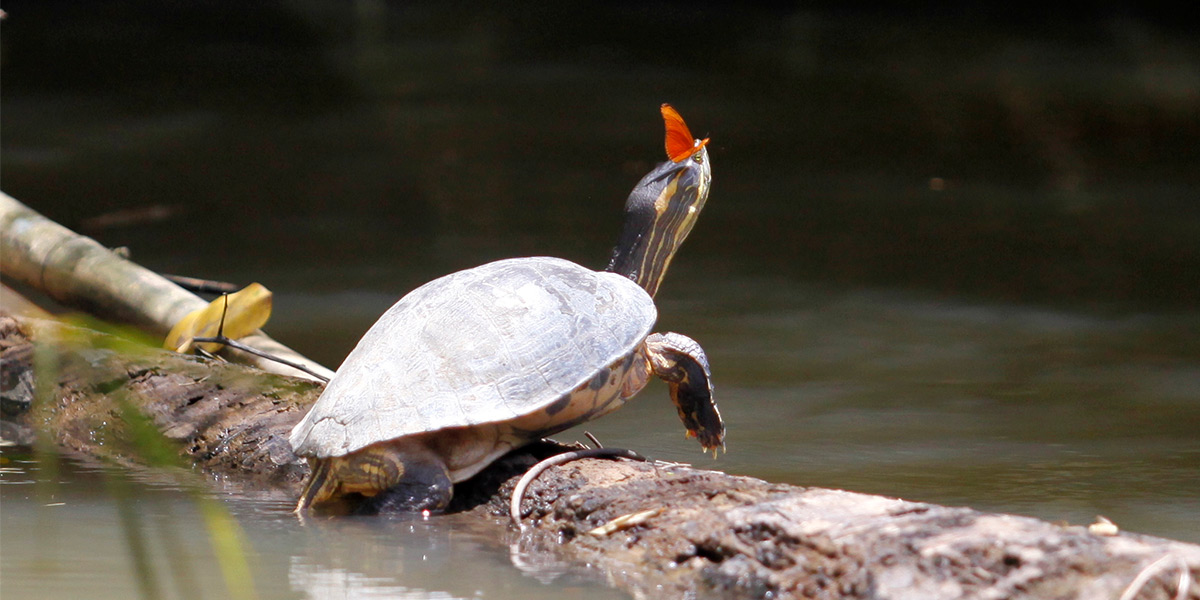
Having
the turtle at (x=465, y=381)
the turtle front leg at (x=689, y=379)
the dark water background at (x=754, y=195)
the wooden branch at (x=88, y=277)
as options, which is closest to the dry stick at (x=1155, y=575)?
the dark water background at (x=754, y=195)

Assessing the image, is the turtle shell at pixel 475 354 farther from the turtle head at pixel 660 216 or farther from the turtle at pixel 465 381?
the turtle head at pixel 660 216

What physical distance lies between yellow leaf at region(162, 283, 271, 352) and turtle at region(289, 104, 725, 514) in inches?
60.5

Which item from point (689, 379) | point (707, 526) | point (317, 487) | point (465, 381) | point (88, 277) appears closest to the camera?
point (707, 526)

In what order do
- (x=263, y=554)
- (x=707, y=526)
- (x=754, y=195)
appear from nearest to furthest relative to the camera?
(x=707, y=526) < (x=263, y=554) < (x=754, y=195)

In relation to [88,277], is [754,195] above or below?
above

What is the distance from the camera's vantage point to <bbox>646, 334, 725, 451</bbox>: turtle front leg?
3.14m

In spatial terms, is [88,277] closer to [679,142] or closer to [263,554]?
[679,142]

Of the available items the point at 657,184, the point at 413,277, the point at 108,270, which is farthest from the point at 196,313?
the point at 413,277

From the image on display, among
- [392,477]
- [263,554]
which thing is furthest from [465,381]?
[263,554]

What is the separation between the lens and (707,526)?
231 centimetres

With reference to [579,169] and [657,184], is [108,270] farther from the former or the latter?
[579,169]

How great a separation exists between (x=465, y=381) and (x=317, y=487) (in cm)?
45

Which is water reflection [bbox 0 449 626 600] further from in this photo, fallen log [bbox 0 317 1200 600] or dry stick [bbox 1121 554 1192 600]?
dry stick [bbox 1121 554 1192 600]

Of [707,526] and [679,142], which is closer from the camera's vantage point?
[707,526]
